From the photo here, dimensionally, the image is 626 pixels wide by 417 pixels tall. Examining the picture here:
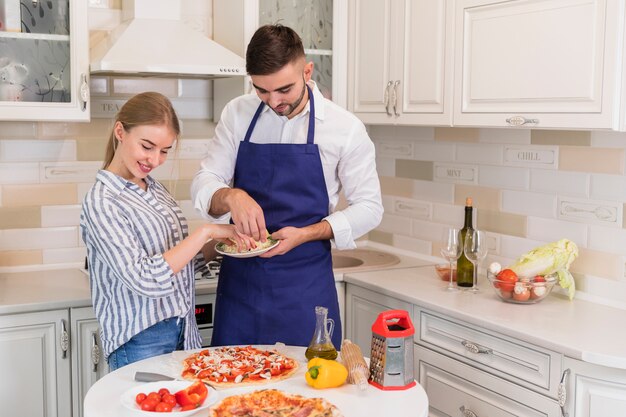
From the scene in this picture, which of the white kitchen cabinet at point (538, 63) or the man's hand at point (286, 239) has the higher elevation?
the white kitchen cabinet at point (538, 63)

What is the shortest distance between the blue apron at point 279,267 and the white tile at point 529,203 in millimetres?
958

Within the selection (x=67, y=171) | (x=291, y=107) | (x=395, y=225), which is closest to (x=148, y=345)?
(x=291, y=107)

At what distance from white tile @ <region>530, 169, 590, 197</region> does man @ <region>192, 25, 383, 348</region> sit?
80 cm

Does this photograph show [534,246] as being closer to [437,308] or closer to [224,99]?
[437,308]

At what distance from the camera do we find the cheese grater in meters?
2.06

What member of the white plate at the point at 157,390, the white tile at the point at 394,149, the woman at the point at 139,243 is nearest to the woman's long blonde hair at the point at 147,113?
the woman at the point at 139,243

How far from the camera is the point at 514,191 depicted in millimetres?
3367

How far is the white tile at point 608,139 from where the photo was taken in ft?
9.45

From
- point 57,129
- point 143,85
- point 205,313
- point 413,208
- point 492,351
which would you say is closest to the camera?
point 492,351

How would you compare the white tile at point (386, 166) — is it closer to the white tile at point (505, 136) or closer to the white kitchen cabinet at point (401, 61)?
the white kitchen cabinet at point (401, 61)

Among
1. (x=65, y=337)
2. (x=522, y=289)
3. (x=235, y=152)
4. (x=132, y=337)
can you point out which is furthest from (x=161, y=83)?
(x=522, y=289)

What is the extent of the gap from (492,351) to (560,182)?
0.80 m

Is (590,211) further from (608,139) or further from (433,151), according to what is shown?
(433,151)

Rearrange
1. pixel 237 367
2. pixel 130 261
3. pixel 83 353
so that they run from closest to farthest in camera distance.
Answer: pixel 237 367 → pixel 130 261 → pixel 83 353
